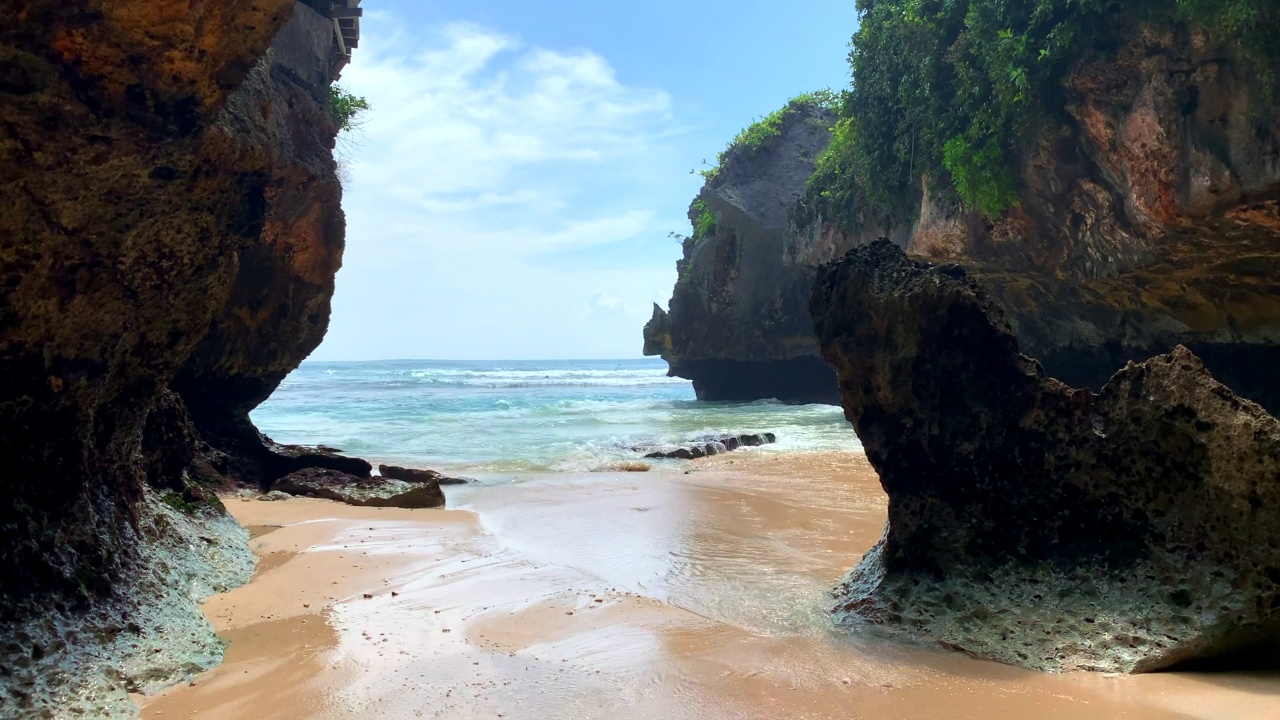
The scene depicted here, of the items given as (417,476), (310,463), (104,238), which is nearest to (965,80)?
(417,476)

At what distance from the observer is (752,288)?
30.2 metres

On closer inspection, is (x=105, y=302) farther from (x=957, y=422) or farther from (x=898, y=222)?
(x=898, y=222)

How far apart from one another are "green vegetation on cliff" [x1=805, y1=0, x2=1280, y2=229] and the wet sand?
7.18 m

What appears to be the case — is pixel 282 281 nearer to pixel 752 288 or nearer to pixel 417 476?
pixel 417 476

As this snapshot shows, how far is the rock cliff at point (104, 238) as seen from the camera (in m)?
3.29

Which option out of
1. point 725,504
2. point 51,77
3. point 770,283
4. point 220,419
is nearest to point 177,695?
point 51,77

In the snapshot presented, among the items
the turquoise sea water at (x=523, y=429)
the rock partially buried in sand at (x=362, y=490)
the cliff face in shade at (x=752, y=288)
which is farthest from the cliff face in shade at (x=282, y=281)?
the cliff face in shade at (x=752, y=288)

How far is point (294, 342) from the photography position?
432 inches

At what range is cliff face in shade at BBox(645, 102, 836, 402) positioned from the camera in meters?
28.4

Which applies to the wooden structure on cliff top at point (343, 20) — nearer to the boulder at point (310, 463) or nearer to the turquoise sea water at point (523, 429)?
the boulder at point (310, 463)

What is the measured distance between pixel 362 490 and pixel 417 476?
177 cm

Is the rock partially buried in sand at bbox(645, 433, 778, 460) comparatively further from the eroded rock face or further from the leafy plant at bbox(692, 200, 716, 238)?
the leafy plant at bbox(692, 200, 716, 238)

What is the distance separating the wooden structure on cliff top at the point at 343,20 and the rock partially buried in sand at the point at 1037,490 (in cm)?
945

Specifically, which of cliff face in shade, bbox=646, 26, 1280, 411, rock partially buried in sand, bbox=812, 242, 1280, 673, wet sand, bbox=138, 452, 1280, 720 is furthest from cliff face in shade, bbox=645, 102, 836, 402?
rock partially buried in sand, bbox=812, 242, 1280, 673
